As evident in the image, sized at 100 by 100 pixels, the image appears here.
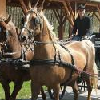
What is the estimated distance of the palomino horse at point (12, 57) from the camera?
7.31 m

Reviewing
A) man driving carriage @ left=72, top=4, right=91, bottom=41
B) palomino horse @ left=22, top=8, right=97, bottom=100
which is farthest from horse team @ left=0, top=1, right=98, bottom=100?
man driving carriage @ left=72, top=4, right=91, bottom=41

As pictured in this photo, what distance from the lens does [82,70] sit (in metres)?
7.66

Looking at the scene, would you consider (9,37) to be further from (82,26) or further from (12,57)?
(82,26)

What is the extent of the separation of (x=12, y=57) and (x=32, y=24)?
1492mm

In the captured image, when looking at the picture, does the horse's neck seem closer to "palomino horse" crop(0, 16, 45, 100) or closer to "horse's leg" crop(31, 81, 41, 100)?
"horse's leg" crop(31, 81, 41, 100)

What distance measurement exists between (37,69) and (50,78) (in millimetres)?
277

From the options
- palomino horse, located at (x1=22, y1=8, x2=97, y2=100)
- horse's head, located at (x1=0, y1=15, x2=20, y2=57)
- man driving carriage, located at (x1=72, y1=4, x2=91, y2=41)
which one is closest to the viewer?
palomino horse, located at (x1=22, y1=8, x2=97, y2=100)

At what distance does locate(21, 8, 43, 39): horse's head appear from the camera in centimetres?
601

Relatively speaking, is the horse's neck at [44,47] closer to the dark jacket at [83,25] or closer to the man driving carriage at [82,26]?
the man driving carriage at [82,26]

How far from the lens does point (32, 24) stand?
20.2 ft

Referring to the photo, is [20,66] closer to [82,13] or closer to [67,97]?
[82,13]

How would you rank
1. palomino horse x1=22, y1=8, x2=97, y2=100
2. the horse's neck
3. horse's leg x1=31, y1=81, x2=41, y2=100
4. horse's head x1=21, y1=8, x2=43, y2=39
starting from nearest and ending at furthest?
horse's head x1=21, y1=8, x2=43, y2=39, palomino horse x1=22, y1=8, x2=97, y2=100, the horse's neck, horse's leg x1=31, y1=81, x2=41, y2=100

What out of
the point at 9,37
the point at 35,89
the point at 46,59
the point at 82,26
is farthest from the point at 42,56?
the point at 82,26

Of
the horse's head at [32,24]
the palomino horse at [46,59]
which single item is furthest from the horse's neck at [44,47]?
the horse's head at [32,24]
